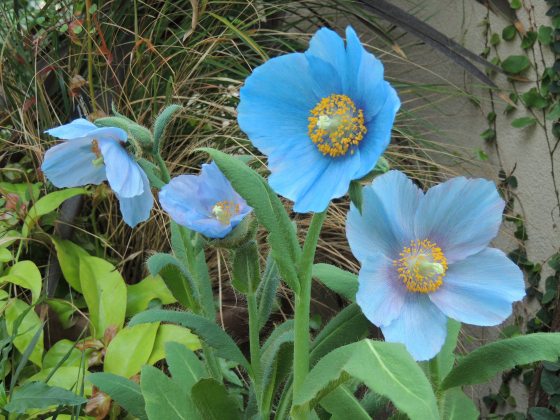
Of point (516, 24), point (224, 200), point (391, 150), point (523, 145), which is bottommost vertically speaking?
point (523, 145)

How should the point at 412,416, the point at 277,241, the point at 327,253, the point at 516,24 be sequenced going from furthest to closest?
the point at 516,24
the point at 327,253
the point at 277,241
the point at 412,416

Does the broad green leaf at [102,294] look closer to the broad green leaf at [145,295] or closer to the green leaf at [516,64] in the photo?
the broad green leaf at [145,295]

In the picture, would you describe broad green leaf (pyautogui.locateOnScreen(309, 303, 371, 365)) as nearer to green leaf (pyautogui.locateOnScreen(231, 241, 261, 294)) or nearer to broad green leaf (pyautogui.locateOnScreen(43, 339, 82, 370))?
green leaf (pyautogui.locateOnScreen(231, 241, 261, 294))

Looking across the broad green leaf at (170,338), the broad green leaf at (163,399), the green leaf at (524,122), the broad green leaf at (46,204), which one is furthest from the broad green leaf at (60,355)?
the green leaf at (524,122)

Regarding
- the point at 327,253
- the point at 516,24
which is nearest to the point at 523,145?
the point at 516,24

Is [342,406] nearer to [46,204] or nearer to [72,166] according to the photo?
[72,166]

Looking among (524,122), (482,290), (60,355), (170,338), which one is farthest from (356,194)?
(524,122)

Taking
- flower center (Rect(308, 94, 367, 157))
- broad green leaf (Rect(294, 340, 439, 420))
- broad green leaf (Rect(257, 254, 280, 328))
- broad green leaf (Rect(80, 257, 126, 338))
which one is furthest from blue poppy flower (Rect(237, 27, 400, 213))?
broad green leaf (Rect(80, 257, 126, 338))

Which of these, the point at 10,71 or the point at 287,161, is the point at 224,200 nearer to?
the point at 287,161
